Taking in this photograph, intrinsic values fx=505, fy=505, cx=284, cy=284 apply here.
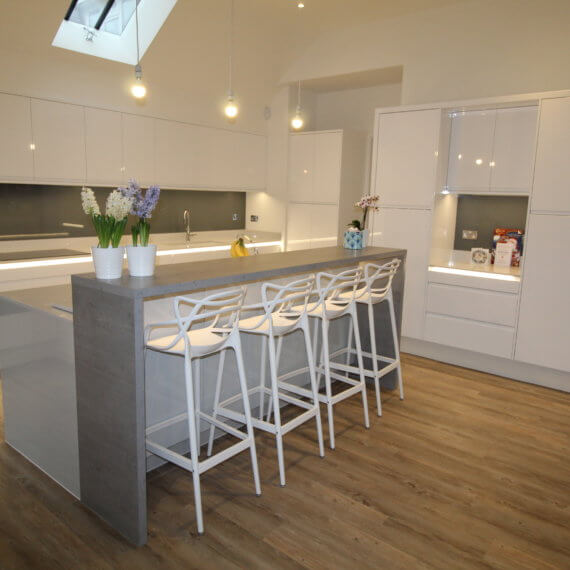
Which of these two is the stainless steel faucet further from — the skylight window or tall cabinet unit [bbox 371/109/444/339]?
tall cabinet unit [bbox 371/109/444/339]

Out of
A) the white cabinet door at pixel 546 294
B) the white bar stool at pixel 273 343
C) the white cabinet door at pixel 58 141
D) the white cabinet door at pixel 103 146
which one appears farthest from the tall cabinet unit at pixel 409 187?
the white cabinet door at pixel 58 141

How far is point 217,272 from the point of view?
2.56 meters

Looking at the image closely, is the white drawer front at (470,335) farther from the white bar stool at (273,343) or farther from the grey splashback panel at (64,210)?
the grey splashback panel at (64,210)

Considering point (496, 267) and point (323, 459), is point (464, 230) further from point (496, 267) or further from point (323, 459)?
point (323, 459)

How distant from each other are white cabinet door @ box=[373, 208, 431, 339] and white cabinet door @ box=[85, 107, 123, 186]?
2618 millimetres

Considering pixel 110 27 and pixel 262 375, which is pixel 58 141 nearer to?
pixel 110 27

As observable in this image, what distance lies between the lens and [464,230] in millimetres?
4988

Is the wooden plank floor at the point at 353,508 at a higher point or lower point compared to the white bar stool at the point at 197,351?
lower

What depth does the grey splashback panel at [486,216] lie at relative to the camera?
4.70m

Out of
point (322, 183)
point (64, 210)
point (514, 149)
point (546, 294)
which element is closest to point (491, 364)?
point (546, 294)

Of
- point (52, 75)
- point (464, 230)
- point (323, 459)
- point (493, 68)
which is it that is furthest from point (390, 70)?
point (323, 459)

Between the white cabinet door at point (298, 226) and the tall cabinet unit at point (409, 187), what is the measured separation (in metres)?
1.42

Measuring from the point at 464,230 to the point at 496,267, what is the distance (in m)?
0.55

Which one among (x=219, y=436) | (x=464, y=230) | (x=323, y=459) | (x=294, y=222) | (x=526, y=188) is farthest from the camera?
(x=294, y=222)
